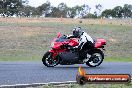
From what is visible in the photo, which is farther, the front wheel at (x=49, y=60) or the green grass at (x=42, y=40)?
the green grass at (x=42, y=40)

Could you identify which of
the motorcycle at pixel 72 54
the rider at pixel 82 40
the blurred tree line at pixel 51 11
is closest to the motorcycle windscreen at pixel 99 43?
the motorcycle at pixel 72 54

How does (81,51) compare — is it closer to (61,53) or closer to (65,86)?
(61,53)

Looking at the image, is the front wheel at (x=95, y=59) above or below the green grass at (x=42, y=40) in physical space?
above

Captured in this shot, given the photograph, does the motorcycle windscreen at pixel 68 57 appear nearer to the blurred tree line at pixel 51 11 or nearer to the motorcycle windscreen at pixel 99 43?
the motorcycle windscreen at pixel 99 43

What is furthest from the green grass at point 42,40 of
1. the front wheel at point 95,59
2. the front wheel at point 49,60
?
the front wheel at point 49,60

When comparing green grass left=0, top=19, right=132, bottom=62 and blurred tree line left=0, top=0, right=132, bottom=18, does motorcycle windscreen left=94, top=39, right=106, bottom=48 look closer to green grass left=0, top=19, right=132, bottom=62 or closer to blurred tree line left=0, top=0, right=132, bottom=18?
green grass left=0, top=19, right=132, bottom=62

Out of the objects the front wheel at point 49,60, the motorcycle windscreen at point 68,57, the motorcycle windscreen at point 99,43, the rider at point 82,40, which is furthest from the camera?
the motorcycle windscreen at point 99,43

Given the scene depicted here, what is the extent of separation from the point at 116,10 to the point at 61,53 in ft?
320

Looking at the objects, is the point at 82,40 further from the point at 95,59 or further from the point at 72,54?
the point at 95,59

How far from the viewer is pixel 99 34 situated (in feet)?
139

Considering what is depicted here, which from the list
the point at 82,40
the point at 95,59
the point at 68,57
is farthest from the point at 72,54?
the point at 95,59

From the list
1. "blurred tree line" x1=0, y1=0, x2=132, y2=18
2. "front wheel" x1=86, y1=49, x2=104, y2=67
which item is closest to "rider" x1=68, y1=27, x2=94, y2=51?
"front wheel" x1=86, y1=49, x2=104, y2=67

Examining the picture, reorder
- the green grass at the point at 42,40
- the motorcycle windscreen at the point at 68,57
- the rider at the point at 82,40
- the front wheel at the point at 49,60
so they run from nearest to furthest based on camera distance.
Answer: the front wheel at the point at 49,60 < the motorcycle windscreen at the point at 68,57 < the rider at the point at 82,40 < the green grass at the point at 42,40

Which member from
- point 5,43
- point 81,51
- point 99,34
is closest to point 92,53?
point 81,51
